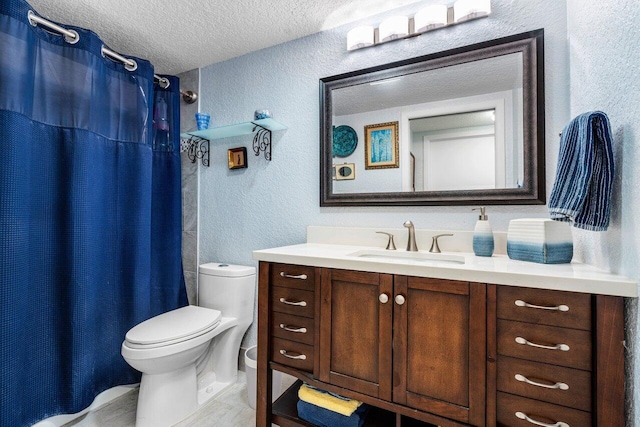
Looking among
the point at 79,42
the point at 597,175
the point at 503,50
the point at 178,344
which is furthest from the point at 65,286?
the point at 503,50

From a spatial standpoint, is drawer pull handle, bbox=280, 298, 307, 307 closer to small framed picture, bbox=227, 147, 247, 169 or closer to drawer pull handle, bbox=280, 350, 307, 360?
drawer pull handle, bbox=280, 350, 307, 360

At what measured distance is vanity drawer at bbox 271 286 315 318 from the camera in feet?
4.00

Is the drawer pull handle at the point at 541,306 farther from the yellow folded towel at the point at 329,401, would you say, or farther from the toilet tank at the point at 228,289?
the toilet tank at the point at 228,289

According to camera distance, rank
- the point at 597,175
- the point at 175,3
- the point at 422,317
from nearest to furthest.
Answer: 1. the point at 597,175
2. the point at 422,317
3. the point at 175,3

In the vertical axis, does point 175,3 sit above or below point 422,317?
above

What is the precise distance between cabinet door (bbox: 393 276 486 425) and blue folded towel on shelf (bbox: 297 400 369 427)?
25cm

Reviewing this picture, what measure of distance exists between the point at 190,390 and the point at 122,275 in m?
0.81

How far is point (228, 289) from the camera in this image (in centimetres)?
184

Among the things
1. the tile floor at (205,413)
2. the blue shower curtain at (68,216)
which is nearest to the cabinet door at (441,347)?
the tile floor at (205,413)

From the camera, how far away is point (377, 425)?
1.21 meters

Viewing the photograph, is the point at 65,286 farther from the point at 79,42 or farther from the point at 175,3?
the point at 175,3

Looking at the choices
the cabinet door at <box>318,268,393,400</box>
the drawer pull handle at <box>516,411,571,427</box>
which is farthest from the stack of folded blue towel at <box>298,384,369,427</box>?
the drawer pull handle at <box>516,411,571,427</box>

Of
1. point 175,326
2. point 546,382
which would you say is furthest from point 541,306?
point 175,326

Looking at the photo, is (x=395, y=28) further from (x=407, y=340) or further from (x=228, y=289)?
(x=228, y=289)
